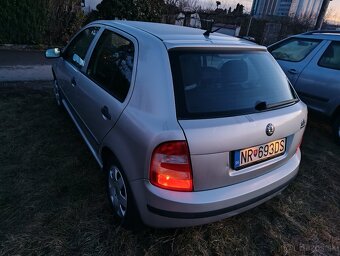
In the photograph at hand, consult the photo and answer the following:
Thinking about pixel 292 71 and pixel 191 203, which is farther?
pixel 292 71

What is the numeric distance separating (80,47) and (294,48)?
12.5ft

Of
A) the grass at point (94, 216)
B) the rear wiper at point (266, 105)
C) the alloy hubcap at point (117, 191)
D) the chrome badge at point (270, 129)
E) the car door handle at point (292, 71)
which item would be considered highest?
the rear wiper at point (266, 105)

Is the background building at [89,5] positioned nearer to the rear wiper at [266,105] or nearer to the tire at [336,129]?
the tire at [336,129]

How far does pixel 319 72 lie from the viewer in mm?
4938

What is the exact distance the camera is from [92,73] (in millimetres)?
3107

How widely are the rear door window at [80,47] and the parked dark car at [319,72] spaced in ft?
11.1

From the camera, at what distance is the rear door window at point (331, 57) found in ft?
15.9

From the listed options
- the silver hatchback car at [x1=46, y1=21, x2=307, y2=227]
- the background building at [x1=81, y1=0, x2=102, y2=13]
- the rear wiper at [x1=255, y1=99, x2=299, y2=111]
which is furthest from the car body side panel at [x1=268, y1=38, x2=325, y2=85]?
the background building at [x1=81, y1=0, x2=102, y2=13]

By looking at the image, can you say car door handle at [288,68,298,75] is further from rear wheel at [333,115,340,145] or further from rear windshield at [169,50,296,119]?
rear windshield at [169,50,296,119]

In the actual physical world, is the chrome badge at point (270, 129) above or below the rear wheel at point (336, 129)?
above

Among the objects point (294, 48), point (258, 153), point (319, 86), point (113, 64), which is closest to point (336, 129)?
point (319, 86)

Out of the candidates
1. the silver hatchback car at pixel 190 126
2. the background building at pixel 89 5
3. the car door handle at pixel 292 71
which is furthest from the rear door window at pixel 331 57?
the background building at pixel 89 5

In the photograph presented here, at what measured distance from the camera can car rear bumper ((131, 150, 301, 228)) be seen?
2.06m

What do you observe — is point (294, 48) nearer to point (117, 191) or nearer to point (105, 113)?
point (105, 113)
